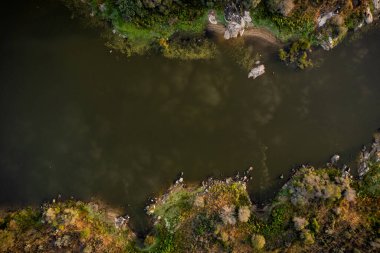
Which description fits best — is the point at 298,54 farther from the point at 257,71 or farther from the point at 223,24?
the point at 223,24

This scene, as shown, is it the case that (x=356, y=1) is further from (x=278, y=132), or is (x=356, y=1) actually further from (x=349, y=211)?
(x=349, y=211)

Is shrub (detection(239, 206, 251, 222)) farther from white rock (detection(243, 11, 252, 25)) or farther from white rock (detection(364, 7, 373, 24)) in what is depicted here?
white rock (detection(364, 7, 373, 24))

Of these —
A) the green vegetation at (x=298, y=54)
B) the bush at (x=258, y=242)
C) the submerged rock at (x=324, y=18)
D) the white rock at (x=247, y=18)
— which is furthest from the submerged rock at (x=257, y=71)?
the bush at (x=258, y=242)

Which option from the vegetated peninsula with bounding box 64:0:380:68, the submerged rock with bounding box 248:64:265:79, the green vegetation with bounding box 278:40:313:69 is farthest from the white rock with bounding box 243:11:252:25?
the submerged rock with bounding box 248:64:265:79

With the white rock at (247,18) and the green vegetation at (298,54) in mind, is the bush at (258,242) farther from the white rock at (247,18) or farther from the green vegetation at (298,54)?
the white rock at (247,18)

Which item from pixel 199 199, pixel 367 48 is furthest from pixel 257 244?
pixel 367 48

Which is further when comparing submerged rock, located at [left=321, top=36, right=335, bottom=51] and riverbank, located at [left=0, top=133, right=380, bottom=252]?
submerged rock, located at [left=321, top=36, right=335, bottom=51]
